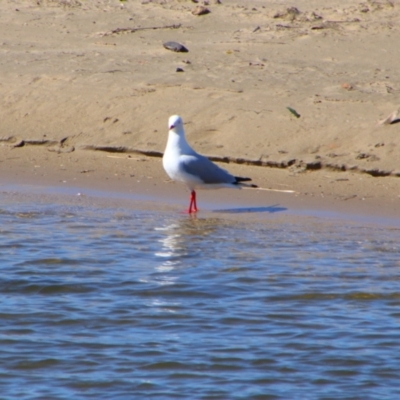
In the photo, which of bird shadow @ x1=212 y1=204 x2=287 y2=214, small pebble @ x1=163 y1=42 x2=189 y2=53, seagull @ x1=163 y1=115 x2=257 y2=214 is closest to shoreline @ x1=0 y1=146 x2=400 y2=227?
bird shadow @ x1=212 y1=204 x2=287 y2=214

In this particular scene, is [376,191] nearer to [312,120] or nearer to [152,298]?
[312,120]

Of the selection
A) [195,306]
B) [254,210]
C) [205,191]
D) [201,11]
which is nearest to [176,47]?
[201,11]

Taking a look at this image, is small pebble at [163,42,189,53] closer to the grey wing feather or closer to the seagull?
the seagull

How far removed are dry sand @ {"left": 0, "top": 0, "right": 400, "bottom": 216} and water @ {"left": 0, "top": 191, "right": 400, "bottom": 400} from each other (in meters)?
0.90

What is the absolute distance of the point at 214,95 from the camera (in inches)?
380

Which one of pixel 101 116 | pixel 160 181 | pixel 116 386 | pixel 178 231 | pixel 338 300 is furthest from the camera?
pixel 101 116

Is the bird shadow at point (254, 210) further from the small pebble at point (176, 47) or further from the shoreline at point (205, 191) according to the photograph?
the small pebble at point (176, 47)

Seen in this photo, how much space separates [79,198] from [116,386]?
12.5 feet

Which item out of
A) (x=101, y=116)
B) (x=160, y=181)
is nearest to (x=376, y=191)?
(x=160, y=181)

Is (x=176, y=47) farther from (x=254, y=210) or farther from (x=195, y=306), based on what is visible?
(x=195, y=306)

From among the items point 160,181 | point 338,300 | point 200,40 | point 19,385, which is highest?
point 200,40

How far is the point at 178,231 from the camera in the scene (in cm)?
707

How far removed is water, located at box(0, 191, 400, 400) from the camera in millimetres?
4473

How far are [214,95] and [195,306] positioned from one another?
179 inches
